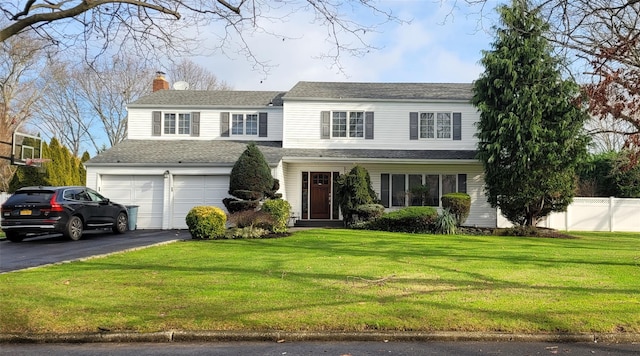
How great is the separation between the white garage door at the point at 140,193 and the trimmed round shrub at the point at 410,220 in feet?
30.2

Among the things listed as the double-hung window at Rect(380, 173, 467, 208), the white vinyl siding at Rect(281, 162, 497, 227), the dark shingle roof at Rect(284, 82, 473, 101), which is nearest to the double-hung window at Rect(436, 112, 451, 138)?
the dark shingle roof at Rect(284, 82, 473, 101)

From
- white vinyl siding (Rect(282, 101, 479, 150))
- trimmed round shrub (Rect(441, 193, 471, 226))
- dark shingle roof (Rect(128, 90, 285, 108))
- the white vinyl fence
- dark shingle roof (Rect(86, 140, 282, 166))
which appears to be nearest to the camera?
trimmed round shrub (Rect(441, 193, 471, 226))

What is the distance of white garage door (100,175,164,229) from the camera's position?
20.7m

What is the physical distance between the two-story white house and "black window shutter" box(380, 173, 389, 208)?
4 centimetres

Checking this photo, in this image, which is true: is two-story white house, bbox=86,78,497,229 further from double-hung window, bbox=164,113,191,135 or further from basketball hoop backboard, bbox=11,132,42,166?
basketball hoop backboard, bbox=11,132,42,166

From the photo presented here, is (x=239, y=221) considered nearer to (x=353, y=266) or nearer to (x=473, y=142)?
(x=353, y=266)

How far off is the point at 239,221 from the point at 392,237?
479 cm

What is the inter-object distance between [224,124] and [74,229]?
9.78 metres

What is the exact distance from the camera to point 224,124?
23.7m

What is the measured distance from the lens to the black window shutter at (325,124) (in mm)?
22438

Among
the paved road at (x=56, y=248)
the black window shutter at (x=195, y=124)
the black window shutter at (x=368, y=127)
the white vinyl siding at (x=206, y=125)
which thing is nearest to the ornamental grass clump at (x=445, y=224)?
the black window shutter at (x=368, y=127)

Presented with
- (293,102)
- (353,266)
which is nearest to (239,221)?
(353,266)

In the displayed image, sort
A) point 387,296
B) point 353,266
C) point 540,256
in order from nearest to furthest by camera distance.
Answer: point 387,296, point 353,266, point 540,256

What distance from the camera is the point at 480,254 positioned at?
11.5 m
